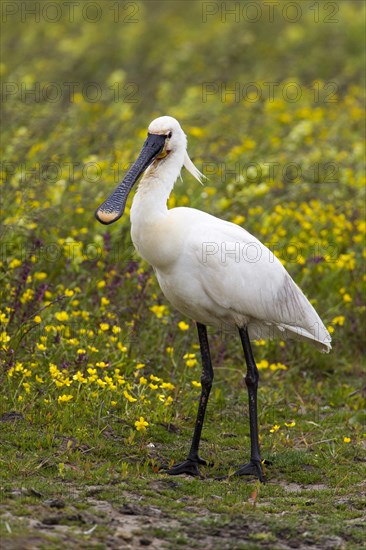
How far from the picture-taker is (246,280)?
255 inches

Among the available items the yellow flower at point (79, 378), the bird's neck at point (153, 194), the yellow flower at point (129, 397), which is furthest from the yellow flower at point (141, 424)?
the bird's neck at point (153, 194)

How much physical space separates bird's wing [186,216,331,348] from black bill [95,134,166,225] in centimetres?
56

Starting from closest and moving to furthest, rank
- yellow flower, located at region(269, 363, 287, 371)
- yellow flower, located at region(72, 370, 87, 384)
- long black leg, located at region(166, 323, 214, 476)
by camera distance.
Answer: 1. long black leg, located at region(166, 323, 214, 476)
2. yellow flower, located at region(72, 370, 87, 384)
3. yellow flower, located at region(269, 363, 287, 371)

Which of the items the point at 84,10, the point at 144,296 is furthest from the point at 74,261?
the point at 84,10

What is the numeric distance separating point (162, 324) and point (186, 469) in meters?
2.13

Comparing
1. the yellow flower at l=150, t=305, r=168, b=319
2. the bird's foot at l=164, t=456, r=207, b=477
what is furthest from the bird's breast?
the yellow flower at l=150, t=305, r=168, b=319

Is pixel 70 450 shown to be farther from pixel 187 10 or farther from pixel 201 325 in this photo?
pixel 187 10

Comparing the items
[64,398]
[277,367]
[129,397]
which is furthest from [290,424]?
[64,398]

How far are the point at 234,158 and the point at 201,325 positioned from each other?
15.3ft

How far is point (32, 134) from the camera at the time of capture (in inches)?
419

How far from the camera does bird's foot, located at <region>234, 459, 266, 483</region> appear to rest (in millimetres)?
6363

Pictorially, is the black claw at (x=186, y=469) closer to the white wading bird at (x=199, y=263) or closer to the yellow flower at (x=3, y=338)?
the white wading bird at (x=199, y=263)

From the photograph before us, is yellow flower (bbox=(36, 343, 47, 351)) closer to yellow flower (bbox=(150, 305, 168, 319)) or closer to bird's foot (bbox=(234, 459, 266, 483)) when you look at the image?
yellow flower (bbox=(150, 305, 168, 319))

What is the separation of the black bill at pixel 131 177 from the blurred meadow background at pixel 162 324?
602mm
